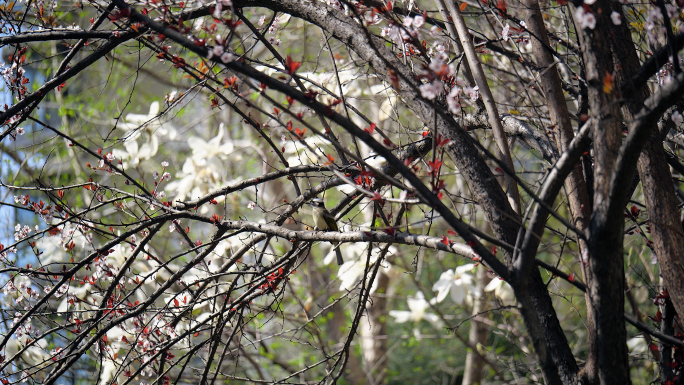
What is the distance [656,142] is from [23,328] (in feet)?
10.3

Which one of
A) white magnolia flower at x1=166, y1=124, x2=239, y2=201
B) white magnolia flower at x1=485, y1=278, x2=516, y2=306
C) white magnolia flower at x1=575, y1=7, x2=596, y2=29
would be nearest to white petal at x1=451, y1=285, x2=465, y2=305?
white magnolia flower at x1=485, y1=278, x2=516, y2=306

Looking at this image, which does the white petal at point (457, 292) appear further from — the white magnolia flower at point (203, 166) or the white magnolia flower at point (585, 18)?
the white magnolia flower at point (585, 18)

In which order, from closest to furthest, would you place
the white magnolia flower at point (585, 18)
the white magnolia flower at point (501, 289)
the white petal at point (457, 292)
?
1. the white magnolia flower at point (585, 18)
2. the white magnolia flower at point (501, 289)
3. the white petal at point (457, 292)

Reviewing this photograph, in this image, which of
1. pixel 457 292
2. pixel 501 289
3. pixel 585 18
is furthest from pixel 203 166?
pixel 585 18

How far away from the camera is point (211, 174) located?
4.31m

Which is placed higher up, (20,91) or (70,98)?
(70,98)

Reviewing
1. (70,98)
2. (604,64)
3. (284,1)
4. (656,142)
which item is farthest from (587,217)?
(70,98)

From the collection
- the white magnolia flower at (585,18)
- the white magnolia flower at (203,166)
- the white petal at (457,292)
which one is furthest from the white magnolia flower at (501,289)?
the white magnolia flower at (585,18)

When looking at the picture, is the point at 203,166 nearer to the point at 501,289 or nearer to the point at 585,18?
the point at 501,289

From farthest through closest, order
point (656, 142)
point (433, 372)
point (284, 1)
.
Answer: point (433, 372), point (284, 1), point (656, 142)

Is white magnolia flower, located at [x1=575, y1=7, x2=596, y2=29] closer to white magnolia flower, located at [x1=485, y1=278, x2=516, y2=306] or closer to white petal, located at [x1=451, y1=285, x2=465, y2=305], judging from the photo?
white magnolia flower, located at [x1=485, y1=278, x2=516, y2=306]

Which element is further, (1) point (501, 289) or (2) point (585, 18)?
(1) point (501, 289)

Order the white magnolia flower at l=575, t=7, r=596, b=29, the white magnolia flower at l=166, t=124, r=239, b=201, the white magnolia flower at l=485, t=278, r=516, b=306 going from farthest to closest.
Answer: the white magnolia flower at l=166, t=124, r=239, b=201, the white magnolia flower at l=485, t=278, r=516, b=306, the white magnolia flower at l=575, t=7, r=596, b=29

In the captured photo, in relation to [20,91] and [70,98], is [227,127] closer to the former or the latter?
[70,98]
